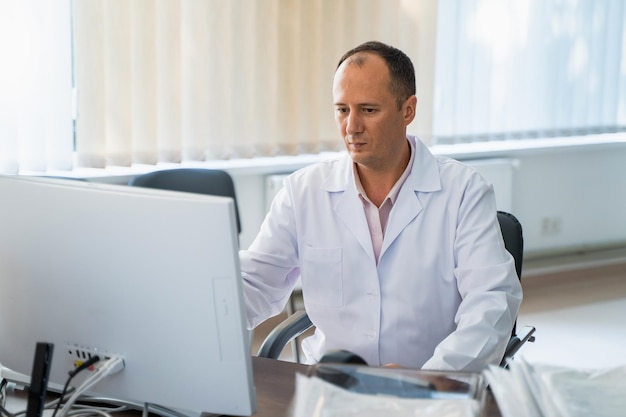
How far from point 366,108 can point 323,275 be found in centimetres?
42

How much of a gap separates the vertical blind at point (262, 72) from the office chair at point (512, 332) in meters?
1.78

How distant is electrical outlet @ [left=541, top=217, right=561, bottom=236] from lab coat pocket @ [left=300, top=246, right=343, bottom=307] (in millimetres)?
3217

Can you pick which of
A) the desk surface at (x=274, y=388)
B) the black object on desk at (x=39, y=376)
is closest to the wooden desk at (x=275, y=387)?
the desk surface at (x=274, y=388)

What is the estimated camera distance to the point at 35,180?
57.8 inches

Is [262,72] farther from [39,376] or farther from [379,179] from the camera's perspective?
[39,376]

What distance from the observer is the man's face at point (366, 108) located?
7.07 feet

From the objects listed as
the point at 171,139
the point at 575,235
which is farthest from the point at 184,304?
the point at 575,235

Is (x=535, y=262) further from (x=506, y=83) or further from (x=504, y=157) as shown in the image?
(x=506, y=83)

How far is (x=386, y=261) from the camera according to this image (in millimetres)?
2168

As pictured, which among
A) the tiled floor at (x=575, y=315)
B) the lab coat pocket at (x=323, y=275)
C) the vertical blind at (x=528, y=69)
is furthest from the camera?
the vertical blind at (x=528, y=69)

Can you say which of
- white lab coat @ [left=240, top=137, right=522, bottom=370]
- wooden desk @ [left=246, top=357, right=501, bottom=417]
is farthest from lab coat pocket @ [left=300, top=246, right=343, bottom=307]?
wooden desk @ [left=246, top=357, right=501, bottom=417]

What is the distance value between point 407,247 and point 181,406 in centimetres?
87

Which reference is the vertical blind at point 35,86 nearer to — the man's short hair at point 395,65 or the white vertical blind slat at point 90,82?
the white vertical blind slat at point 90,82

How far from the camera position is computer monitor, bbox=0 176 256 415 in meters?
1.33
